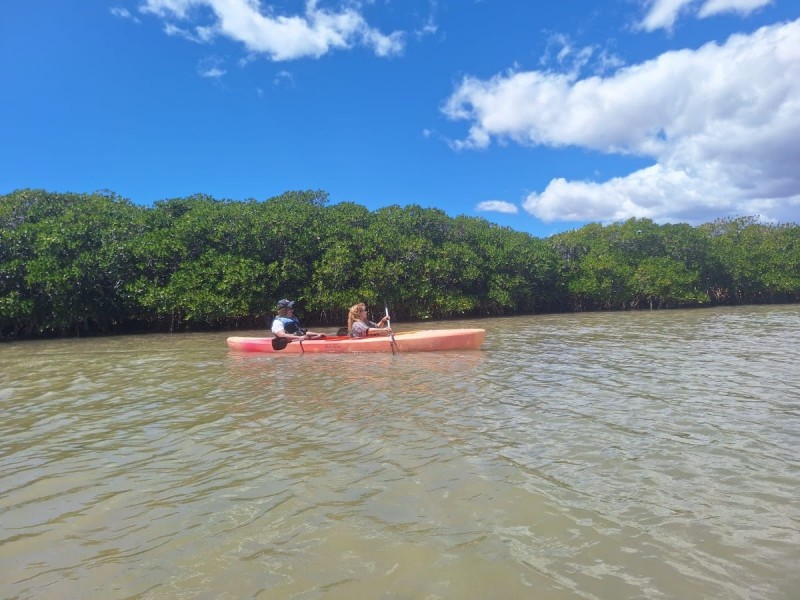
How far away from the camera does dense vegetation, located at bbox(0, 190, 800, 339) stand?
17984 mm

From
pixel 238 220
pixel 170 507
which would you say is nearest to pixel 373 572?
pixel 170 507

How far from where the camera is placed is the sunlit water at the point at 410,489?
8.93ft

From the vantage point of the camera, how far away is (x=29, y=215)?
63.8 ft

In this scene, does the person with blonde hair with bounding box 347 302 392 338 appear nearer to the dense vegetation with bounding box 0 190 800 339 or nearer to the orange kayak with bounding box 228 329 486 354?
the orange kayak with bounding box 228 329 486 354

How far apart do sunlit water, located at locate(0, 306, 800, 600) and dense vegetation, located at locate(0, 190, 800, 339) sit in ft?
37.6

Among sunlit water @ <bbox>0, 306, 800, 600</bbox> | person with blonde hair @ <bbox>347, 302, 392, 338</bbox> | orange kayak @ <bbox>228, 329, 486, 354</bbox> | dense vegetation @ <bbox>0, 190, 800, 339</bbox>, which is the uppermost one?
dense vegetation @ <bbox>0, 190, 800, 339</bbox>

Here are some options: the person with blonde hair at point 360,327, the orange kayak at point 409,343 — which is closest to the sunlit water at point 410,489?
the orange kayak at point 409,343

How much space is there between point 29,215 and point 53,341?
5.71 metres

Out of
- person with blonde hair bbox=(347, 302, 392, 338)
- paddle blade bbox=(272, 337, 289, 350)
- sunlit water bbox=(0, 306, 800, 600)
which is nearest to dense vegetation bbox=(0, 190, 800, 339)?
paddle blade bbox=(272, 337, 289, 350)

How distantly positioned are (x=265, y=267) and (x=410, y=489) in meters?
17.7

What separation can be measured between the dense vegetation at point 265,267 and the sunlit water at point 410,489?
452 inches

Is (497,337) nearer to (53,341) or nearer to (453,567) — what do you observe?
(453,567)

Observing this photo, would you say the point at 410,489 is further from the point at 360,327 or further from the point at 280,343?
the point at 280,343

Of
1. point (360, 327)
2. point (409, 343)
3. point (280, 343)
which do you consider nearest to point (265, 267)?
point (280, 343)
